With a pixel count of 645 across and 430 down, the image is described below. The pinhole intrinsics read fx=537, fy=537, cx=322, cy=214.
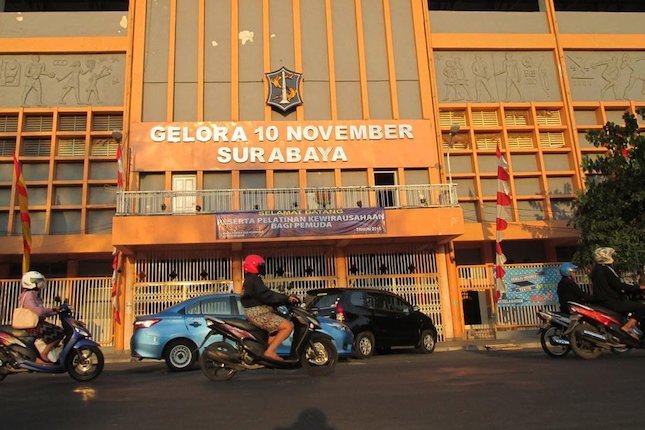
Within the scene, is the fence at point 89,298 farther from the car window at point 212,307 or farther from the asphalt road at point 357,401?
the asphalt road at point 357,401

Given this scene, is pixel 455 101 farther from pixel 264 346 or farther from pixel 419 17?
pixel 264 346

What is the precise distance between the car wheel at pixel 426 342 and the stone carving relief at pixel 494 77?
392 inches

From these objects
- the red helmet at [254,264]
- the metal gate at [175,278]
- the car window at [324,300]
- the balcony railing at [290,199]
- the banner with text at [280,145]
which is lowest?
the car window at [324,300]

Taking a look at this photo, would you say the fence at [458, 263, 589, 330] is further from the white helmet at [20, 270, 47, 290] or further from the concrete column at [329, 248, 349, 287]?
the white helmet at [20, 270, 47, 290]

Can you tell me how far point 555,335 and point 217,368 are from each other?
5749mm

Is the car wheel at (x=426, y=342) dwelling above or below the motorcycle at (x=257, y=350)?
below

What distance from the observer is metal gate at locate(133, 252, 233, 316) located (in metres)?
16.8

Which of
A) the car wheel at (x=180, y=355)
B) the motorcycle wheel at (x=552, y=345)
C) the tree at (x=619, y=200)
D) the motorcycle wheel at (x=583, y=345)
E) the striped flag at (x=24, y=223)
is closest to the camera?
the motorcycle wheel at (x=583, y=345)

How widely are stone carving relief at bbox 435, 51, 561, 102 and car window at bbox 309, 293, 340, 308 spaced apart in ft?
35.9

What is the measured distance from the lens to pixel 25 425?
15.5 feet

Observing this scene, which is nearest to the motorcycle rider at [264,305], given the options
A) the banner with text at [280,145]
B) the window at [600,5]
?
the banner with text at [280,145]

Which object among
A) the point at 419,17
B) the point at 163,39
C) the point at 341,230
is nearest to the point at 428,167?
the point at 341,230

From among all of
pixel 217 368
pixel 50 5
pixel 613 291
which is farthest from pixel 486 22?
pixel 50 5

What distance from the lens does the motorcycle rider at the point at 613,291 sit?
8.34m
